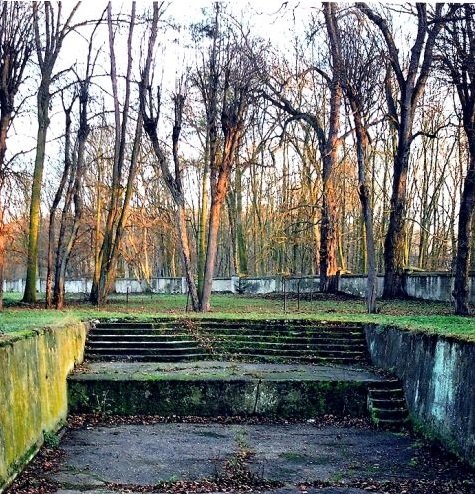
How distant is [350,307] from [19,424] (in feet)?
53.3

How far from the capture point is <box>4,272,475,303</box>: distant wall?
2536cm

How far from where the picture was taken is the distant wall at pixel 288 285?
25359 mm

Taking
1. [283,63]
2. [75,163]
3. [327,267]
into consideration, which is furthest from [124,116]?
[327,267]

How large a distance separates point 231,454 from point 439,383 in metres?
3.68

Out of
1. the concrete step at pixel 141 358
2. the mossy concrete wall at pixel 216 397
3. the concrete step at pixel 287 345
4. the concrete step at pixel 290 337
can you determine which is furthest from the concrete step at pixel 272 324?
the mossy concrete wall at pixel 216 397

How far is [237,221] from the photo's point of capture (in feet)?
127

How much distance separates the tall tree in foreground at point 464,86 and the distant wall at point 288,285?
535cm

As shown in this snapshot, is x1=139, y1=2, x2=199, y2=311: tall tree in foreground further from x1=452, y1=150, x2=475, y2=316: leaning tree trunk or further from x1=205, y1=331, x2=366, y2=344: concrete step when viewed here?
x1=452, y1=150, x2=475, y2=316: leaning tree trunk

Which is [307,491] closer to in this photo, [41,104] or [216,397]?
[216,397]

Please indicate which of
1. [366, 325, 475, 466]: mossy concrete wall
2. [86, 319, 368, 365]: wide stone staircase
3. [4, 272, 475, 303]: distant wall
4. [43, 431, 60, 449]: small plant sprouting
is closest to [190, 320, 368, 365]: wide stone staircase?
[86, 319, 368, 365]: wide stone staircase

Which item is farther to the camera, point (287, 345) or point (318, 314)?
point (318, 314)

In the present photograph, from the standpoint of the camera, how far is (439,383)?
11469 millimetres

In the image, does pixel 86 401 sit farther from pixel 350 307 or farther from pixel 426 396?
pixel 350 307

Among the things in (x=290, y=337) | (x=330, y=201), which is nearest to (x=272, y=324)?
(x=290, y=337)
